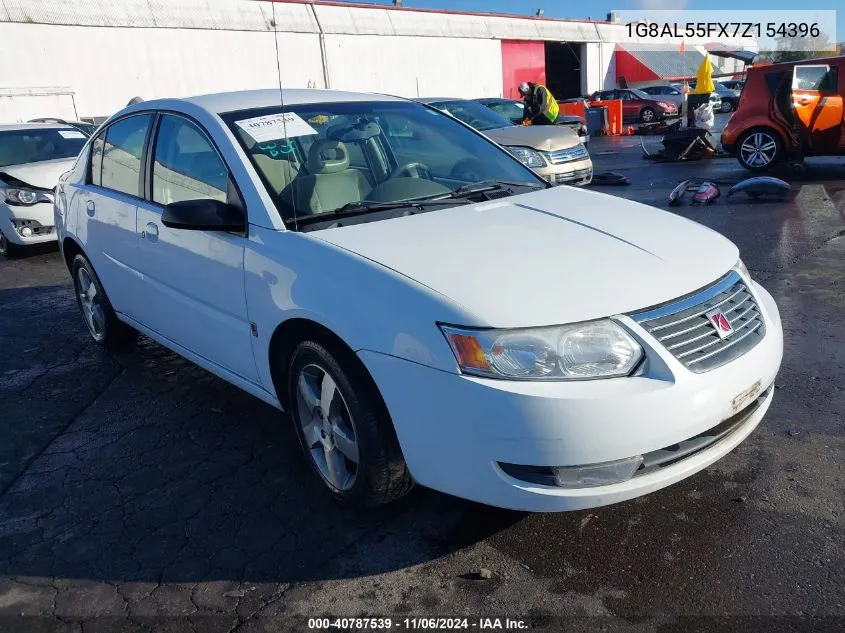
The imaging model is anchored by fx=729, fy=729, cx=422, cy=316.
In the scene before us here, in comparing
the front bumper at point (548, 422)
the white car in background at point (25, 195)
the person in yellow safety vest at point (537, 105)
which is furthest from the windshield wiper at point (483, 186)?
the person in yellow safety vest at point (537, 105)

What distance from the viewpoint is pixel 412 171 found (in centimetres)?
366

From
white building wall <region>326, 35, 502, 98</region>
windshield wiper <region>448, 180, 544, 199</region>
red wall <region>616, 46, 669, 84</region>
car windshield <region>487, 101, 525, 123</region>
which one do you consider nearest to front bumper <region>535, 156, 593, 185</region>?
car windshield <region>487, 101, 525, 123</region>

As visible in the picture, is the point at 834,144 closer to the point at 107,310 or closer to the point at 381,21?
the point at 107,310

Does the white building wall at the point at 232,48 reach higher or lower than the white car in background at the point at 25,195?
higher

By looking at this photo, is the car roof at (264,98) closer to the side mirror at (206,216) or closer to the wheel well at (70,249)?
the side mirror at (206,216)

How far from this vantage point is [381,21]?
97.9ft

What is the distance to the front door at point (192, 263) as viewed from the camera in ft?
10.8

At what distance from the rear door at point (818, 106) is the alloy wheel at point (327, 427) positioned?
33.8 feet

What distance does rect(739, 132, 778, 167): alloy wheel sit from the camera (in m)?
11.2

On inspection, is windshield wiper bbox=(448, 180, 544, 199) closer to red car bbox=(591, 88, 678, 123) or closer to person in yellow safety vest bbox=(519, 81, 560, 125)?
person in yellow safety vest bbox=(519, 81, 560, 125)

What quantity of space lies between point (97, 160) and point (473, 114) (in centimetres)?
750

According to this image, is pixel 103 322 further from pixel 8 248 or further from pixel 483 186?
pixel 8 248

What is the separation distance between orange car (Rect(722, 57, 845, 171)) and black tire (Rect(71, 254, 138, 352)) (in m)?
9.80

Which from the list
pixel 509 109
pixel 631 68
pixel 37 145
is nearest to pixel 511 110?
pixel 509 109
